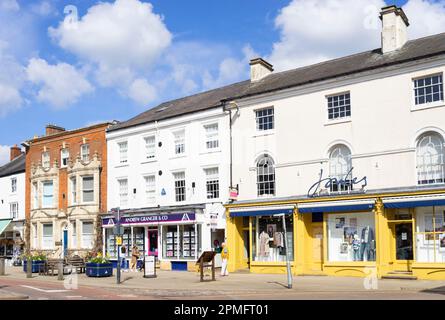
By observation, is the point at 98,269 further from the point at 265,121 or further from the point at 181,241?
the point at 265,121

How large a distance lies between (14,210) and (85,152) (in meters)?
9.78

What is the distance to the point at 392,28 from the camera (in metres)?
26.1

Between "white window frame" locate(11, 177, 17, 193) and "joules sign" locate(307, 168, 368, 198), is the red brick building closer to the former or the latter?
"white window frame" locate(11, 177, 17, 193)

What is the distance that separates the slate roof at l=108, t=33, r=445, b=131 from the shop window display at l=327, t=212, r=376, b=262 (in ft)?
20.6

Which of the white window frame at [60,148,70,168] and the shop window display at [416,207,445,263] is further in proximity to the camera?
A: the white window frame at [60,148,70,168]

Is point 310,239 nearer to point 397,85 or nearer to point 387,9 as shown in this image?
point 397,85

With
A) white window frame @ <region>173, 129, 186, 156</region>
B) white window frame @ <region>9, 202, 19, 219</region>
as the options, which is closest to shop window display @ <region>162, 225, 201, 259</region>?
white window frame @ <region>173, 129, 186, 156</region>

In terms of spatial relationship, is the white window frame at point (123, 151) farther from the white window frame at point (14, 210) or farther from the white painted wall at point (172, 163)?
the white window frame at point (14, 210)

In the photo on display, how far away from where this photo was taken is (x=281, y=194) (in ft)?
88.4

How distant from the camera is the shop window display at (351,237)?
24.3 metres

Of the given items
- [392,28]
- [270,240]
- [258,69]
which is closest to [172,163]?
[258,69]

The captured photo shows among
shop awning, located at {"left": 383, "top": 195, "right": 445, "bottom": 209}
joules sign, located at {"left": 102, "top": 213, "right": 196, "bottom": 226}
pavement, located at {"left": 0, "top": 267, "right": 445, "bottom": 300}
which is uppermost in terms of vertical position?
shop awning, located at {"left": 383, "top": 195, "right": 445, "bottom": 209}

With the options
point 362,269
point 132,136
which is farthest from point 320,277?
point 132,136

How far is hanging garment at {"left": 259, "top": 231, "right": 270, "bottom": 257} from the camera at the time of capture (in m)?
27.5
